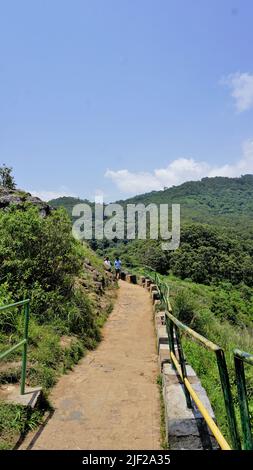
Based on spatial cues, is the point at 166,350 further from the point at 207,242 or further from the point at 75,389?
the point at 207,242

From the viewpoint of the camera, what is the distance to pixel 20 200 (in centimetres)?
1554

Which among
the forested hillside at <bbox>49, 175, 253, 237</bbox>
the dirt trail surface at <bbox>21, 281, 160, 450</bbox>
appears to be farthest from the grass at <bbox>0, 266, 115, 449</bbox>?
the forested hillside at <bbox>49, 175, 253, 237</bbox>

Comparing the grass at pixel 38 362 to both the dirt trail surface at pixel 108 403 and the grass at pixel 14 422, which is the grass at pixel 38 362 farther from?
the dirt trail surface at pixel 108 403

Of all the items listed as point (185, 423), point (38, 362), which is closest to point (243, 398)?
point (185, 423)

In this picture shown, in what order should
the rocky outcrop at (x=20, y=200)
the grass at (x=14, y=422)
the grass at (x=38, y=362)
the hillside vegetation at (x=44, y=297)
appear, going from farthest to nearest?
1. the rocky outcrop at (x=20, y=200)
2. the hillside vegetation at (x=44, y=297)
3. the grass at (x=38, y=362)
4. the grass at (x=14, y=422)

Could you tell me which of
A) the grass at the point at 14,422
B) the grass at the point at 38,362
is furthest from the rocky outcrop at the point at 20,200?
the grass at the point at 14,422

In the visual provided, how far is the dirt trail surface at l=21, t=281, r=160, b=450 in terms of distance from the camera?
417cm

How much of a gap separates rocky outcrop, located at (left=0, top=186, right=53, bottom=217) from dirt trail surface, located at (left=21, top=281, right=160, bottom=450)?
293 inches

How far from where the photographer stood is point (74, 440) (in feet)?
13.6

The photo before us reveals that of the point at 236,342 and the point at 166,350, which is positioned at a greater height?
the point at 166,350

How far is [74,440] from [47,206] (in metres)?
12.9

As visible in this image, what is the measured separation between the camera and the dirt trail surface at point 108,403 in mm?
4168

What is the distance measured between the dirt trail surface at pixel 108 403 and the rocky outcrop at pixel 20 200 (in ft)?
24.5
